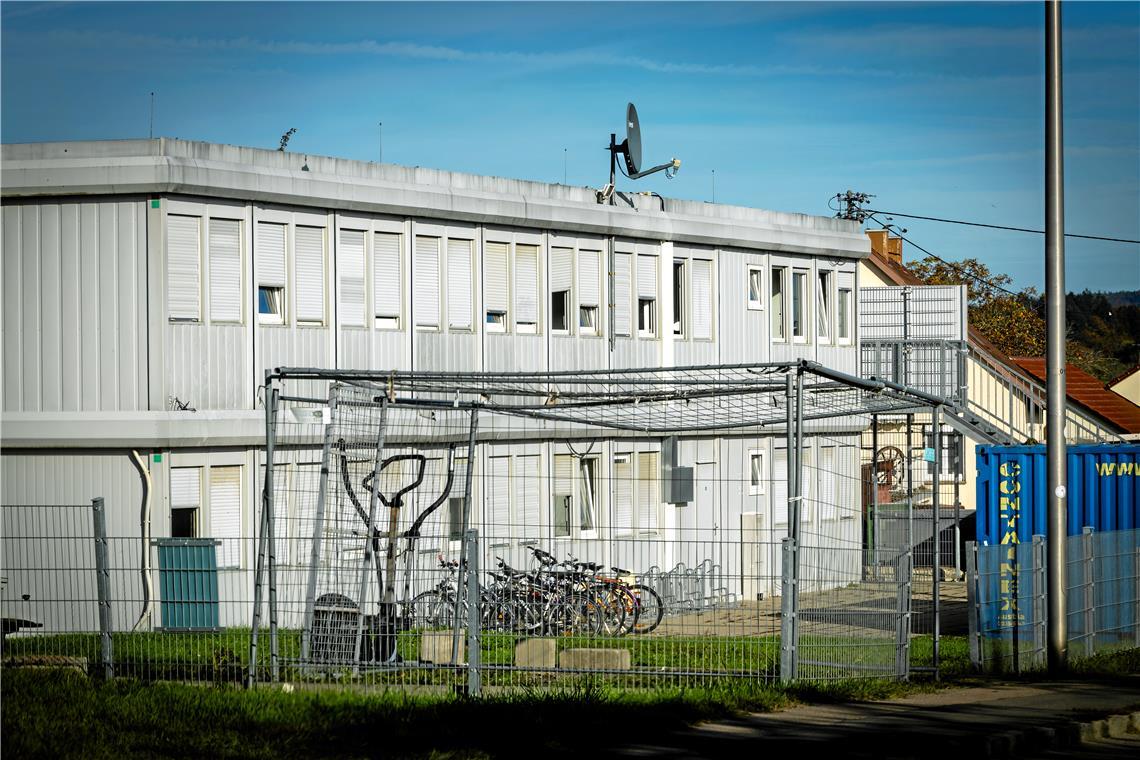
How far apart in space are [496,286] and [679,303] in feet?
16.5

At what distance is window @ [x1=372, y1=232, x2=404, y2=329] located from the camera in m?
23.1

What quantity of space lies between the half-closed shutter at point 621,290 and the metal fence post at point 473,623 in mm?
14850

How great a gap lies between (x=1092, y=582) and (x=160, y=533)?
12153mm

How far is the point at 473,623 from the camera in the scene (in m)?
12.5

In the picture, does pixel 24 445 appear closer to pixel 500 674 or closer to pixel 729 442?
pixel 500 674

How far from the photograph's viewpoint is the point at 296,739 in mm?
10359

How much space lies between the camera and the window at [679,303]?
2878cm

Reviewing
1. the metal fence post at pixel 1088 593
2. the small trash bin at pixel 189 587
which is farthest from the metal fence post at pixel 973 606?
the small trash bin at pixel 189 587

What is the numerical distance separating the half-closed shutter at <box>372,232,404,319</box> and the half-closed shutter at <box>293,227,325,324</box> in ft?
3.17

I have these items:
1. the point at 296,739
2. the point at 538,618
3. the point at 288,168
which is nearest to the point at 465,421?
the point at 288,168

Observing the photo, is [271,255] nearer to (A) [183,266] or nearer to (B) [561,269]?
(A) [183,266]

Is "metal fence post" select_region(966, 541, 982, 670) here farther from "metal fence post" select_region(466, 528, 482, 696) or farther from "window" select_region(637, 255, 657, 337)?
"window" select_region(637, 255, 657, 337)

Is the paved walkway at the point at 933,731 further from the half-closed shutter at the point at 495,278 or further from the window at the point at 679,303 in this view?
the window at the point at 679,303

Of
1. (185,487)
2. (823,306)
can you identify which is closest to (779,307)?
(823,306)
